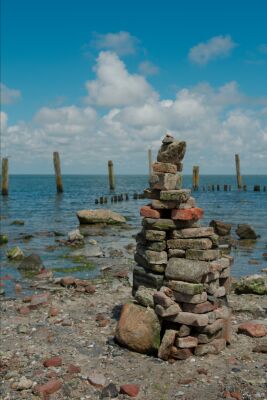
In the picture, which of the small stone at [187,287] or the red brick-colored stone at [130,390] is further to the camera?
the small stone at [187,287]

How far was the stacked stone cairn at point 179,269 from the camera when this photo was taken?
7.68 m

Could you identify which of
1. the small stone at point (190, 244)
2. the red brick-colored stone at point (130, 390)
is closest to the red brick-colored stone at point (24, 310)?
the small stone at point (190, 244)

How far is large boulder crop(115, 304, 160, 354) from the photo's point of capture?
771 centimetres

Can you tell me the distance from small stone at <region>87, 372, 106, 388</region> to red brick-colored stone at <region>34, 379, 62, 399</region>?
493 mm

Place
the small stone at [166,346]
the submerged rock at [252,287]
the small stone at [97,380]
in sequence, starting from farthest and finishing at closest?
1. the submerged rock at [252,287]
2. the small stone at [166,346]
3. the small stone at [97,380]

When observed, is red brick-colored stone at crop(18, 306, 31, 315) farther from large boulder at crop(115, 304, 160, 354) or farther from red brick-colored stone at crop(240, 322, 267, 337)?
red brick-colored stone at crop(240, 322, 267, 337)

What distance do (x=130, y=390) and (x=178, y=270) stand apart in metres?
2.39

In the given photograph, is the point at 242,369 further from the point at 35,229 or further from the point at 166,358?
the point at 35,229

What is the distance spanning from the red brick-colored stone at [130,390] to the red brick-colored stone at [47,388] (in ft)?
3.25

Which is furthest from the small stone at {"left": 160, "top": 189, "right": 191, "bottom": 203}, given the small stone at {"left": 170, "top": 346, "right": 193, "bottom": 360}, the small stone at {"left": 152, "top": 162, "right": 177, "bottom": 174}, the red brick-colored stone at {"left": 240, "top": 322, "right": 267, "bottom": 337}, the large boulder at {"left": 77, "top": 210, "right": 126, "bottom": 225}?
the large boulder at {"left": 77, "top": 210, "right": 126, "bottom": 225}

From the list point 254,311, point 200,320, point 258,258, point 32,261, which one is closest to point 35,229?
point 32,261

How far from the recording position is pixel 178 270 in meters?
8.03

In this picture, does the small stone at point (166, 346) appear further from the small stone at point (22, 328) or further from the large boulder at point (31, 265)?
the large boulder at point (31, 265)

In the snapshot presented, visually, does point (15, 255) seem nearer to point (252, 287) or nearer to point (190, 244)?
point (252, 287)
